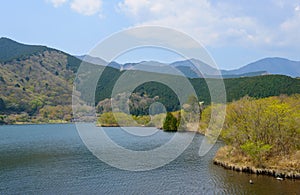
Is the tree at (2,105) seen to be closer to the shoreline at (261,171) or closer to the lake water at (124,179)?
the lake water at (124,179)

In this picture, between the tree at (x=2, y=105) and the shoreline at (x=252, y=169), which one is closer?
the shoreline at (x=252, y=169)

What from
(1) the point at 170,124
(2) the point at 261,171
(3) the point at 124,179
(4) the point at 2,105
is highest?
(4) the point at 2,105

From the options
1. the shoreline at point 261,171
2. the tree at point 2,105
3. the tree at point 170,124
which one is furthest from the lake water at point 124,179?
the tree at point 2,105

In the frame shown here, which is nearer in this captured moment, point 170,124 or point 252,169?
point 252,169

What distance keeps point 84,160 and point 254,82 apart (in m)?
103

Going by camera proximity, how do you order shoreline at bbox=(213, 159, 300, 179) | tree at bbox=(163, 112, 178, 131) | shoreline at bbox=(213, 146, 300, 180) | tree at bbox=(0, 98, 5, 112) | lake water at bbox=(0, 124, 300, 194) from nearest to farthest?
lake water at bbox=(0, 124, 300, 194)
shoreline at bbox=(213, 159, 300, 179)
shoreline at bbox=(213, 146, 300, 180)
tree at bbox=(163, 112, 178, 131)
tree at bbox=(0, 98, 5, 112)

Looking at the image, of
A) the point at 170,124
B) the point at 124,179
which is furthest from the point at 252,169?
the point at 170,124

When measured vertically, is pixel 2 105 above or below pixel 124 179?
above

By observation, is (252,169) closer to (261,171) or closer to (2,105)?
(261,171)

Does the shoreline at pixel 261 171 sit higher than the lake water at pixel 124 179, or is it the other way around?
the shoreline at pixel 261 171

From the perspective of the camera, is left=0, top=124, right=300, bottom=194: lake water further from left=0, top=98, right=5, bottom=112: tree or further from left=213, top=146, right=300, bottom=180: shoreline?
left=0, top=98, right=5, bottom=112: tree

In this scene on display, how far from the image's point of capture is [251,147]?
33.0 metres

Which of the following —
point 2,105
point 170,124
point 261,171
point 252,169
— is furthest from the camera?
point 2,105

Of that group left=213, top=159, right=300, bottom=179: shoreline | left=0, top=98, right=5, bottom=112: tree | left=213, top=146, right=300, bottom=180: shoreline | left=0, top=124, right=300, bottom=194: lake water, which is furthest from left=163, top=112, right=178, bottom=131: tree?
left=0, top=98, right=5, bottom=112: tree
